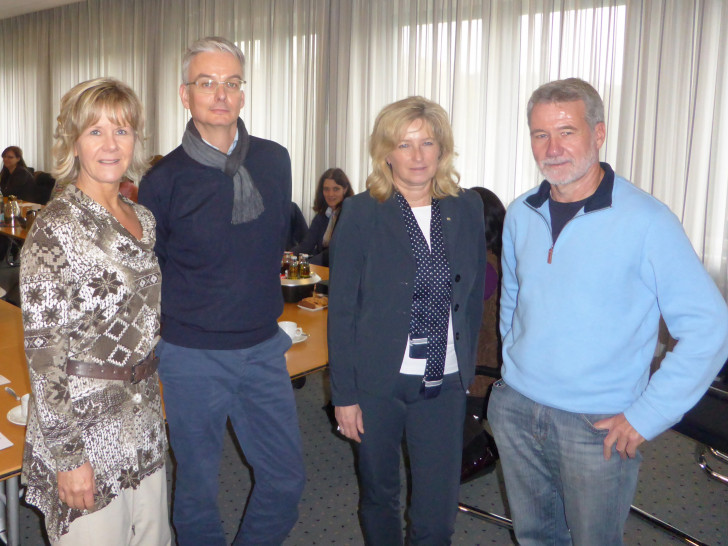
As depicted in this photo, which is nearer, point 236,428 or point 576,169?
point 576,169

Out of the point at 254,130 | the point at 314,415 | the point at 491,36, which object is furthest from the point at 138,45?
the point at 314,415

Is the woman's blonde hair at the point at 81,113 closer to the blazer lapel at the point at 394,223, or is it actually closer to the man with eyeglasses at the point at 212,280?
the man with eyeglasses at the point at 212,280

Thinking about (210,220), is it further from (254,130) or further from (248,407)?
(254,130)

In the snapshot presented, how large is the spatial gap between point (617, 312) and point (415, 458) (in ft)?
2.34

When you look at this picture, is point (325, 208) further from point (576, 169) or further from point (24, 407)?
point (576, 169)

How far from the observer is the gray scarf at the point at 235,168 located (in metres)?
1.64

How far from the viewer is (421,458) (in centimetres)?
173

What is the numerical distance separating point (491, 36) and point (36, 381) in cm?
443

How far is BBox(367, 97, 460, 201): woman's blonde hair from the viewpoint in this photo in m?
1.64

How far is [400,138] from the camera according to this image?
5.38ft

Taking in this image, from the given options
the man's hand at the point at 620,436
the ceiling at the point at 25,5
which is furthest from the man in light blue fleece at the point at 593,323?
the ceiling at the point at 25,5

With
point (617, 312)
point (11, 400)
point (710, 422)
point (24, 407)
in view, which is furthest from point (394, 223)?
point (710, 422)

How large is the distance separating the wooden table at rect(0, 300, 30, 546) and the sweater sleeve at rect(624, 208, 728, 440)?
4.88 ft

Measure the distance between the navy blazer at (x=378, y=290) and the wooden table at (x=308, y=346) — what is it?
37 cm
